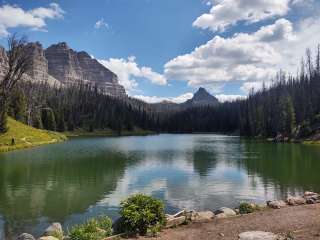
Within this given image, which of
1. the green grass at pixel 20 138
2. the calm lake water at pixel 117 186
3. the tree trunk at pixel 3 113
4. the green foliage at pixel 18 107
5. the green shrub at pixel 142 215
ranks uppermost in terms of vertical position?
the green foliage at pixel 18 107

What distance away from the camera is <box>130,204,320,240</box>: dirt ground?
61.7 ft

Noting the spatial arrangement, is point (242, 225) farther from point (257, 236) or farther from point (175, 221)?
point (175, 221)

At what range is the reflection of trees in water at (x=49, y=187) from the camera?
28469 mm

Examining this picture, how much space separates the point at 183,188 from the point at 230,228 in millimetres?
19525

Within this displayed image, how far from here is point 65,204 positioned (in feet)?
105

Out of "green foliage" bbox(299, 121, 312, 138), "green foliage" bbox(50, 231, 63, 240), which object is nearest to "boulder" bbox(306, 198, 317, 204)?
"green foliage" bbox(50, 231, 63, 240)

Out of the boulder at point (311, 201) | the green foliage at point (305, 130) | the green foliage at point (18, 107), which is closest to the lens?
the boulder at point (311, 201)

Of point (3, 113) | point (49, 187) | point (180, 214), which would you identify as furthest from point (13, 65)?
point (180, 214)

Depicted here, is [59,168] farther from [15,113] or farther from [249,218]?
[15,113]

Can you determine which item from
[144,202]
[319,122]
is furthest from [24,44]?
[319,122]

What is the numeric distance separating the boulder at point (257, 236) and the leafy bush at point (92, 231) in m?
6.66

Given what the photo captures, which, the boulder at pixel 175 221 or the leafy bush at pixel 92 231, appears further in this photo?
the boulder at pixel 175 221

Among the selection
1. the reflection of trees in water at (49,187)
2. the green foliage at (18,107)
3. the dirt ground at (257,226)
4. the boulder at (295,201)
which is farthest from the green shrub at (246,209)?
the green foliage at (18,107)

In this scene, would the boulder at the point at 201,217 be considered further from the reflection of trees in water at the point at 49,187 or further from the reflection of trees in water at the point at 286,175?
the reflection of trees in water at the point at 286,175
